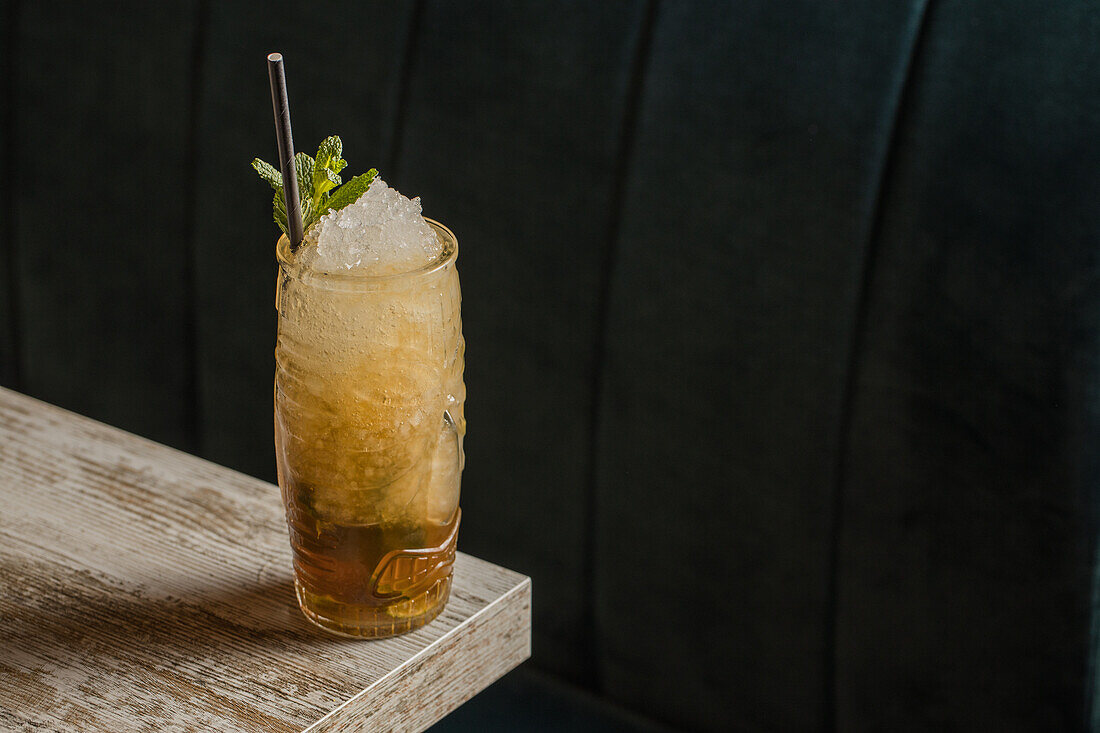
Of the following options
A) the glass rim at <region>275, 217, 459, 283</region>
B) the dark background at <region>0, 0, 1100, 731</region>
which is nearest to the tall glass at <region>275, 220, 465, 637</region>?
the glass rim at <region>275, 217, 459, 283</region>

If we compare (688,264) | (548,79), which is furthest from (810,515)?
(548,79)

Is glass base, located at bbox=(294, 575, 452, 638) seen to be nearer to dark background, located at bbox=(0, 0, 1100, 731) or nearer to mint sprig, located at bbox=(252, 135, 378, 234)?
mint sprig, located at bbox=(252, 135, 378, 234)

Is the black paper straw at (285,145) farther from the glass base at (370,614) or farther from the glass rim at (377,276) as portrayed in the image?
the glass base at (370,614)

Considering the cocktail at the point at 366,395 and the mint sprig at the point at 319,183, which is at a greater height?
the mint sprig at the point at 319,183

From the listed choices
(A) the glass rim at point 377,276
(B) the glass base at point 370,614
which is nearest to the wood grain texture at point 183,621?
(B) the glass base at point 370,614

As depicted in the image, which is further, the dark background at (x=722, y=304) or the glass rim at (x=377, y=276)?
the dark background at (x=722, y=304)

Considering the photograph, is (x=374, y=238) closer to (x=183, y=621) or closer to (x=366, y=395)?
(x=366, y=395)
